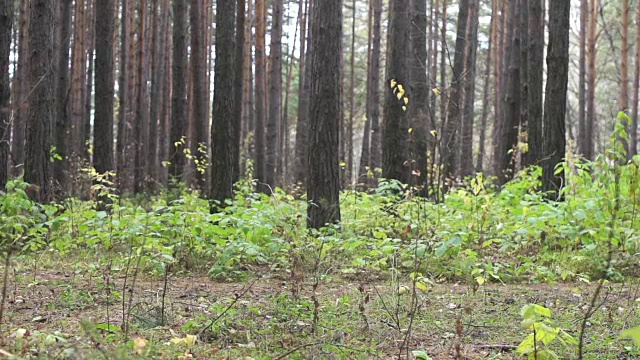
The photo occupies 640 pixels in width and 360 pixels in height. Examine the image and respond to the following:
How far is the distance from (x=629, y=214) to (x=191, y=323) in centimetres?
554

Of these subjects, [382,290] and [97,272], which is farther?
[97,272]

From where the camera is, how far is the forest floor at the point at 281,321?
3.23 metres

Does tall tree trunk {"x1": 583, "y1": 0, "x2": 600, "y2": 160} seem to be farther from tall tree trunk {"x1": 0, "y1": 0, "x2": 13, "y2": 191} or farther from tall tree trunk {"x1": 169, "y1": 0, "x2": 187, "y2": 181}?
tall tree trunk {"x1": 0, "y1": 0, "x2": 13, "y2": 191}

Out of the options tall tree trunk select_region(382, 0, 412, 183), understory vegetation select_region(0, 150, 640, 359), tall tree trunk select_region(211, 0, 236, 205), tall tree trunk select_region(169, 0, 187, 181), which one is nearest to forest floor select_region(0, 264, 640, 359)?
understory vegetation select_region(0, 150, 640, 359)

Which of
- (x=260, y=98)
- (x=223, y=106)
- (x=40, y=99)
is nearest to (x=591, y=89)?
(x=260, y=98)

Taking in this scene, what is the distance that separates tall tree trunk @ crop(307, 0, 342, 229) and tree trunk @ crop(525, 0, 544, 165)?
4.87 metres

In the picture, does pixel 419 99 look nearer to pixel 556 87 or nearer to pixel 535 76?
pixel 535 76

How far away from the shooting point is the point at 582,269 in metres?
6.38

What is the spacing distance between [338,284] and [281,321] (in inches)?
73.7

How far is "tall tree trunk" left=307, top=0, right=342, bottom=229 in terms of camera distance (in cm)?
759

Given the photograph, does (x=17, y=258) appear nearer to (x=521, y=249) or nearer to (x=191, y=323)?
(x=191, y=323)

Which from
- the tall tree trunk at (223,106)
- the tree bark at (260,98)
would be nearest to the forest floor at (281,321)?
the tall tree trunk at (223,106)

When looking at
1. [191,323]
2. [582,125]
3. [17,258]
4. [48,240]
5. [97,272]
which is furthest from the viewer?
[582,125]

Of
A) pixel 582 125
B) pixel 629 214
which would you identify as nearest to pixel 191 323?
pixel 629 214
